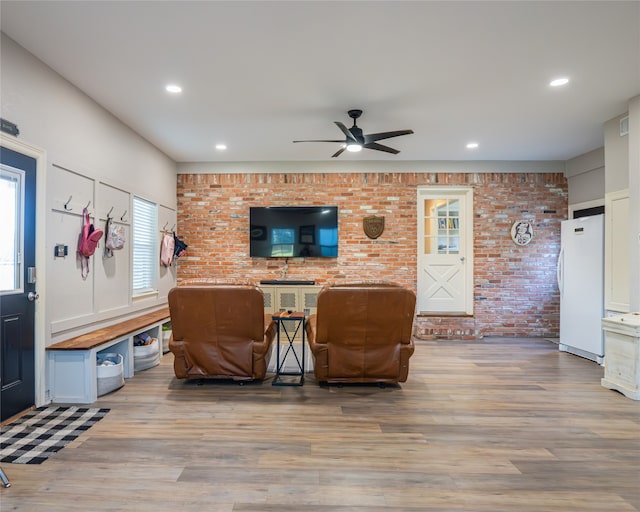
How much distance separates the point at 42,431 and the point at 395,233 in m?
4.97

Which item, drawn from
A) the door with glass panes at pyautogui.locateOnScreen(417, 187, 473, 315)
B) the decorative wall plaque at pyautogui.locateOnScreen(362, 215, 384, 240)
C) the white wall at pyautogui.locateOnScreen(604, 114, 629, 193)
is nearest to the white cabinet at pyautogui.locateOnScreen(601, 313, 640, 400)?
the white wall at pyautogui.locateOnScreen(604, 114, 629, 193)

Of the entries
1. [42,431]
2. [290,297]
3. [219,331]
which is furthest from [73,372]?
[290,297]

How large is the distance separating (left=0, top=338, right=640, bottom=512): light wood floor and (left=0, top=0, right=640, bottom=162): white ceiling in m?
2.82

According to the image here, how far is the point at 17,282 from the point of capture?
8.87ft

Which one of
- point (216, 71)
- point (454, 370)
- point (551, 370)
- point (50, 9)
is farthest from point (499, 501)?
point (50, 9)

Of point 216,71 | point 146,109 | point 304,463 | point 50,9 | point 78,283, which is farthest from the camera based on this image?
point 146,109

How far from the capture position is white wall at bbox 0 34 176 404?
2.77 m

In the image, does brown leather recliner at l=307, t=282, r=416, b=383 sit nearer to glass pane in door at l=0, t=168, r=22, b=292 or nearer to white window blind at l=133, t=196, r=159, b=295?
glass pane in door at l=0, t=168, r=22, b=292

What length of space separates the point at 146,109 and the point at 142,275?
2.21 meters

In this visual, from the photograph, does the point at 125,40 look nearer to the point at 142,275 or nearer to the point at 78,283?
the point at 78,283

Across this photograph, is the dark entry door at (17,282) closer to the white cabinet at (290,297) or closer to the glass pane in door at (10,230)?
the glass pane in door at (10,230)

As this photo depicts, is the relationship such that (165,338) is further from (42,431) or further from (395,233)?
(395,233)

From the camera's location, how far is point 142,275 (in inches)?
193

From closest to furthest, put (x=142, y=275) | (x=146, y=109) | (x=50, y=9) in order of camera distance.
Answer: (x=50, y=9), (x=146, y=109), (x=142, y=275)
